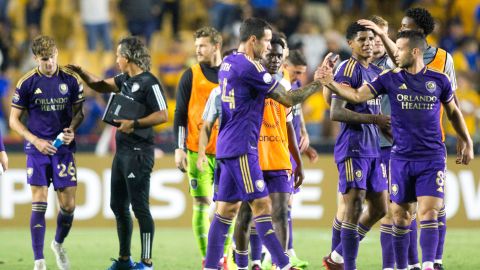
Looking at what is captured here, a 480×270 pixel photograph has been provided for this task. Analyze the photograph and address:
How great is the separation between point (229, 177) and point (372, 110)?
67.6 inches

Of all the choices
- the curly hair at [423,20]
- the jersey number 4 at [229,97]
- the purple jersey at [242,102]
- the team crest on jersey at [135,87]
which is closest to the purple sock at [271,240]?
the purple jersey at [242,102]

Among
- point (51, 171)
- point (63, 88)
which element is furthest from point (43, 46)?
point (51, 171)

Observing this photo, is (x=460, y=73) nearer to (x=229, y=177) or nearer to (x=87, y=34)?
(x=87, y=34)

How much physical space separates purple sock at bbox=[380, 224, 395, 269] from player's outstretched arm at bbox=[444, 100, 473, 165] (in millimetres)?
937

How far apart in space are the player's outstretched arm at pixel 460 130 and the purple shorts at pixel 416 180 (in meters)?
0.37

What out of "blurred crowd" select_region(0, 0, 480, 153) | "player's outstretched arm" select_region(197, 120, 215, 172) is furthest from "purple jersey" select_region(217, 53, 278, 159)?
"blurred crowd" select_region(0, 0, 480, 153)

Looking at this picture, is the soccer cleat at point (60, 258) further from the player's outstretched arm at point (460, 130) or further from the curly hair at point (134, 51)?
the player's outstretched arm at point (460, 130)

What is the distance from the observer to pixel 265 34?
29.7ft

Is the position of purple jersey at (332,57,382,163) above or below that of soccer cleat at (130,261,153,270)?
above

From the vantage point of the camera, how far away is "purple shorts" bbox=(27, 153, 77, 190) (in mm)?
10703

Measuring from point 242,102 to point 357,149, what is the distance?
1.44 m

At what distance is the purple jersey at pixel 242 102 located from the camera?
8875 mm

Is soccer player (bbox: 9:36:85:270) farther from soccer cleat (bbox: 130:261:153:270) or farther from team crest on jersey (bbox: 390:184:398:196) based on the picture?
team crest on jersey (bbox: 390:184:398:196)

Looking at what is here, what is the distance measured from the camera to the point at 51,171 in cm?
1080
